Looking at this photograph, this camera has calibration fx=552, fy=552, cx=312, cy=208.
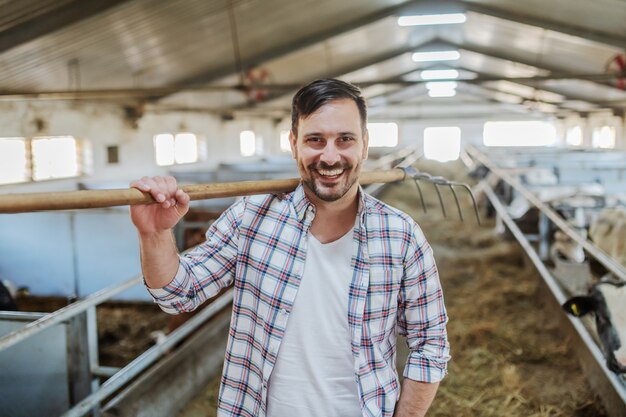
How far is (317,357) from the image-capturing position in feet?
4.73

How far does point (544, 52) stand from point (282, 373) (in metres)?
14.4

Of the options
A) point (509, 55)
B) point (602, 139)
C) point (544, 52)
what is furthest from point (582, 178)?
point (602, 139)

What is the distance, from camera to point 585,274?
4.84 meters

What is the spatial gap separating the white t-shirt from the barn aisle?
1.69 m

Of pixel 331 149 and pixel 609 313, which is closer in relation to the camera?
pixel 331 149

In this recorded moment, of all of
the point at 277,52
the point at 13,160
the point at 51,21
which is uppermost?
the point at 277,52

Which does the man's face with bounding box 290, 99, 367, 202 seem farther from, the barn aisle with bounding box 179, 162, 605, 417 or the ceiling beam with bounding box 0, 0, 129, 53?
the ceiling beam with bounding box 0, 0, 129, 53

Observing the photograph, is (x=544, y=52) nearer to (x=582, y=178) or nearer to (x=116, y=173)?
(x=582, y=178)

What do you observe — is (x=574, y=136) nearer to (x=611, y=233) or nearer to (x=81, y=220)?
(x=611, y=233)

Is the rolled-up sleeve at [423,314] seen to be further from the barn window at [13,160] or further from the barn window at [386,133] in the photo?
the barn window at [386,133]

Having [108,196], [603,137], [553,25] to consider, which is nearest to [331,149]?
[108,196]

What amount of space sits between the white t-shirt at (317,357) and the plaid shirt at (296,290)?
0.09ft

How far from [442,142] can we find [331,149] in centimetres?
2864

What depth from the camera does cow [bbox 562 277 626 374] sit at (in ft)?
9.51
